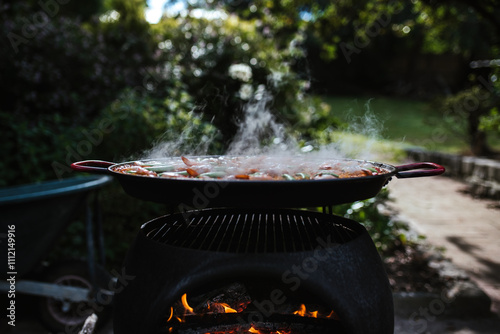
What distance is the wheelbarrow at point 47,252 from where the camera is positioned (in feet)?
8.20

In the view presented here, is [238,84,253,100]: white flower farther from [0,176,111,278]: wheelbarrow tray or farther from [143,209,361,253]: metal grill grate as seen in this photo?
[143,209,361,253]: metal grill grate

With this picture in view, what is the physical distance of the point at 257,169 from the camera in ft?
5.64

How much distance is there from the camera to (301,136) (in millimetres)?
5633

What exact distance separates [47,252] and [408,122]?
50.6 ft

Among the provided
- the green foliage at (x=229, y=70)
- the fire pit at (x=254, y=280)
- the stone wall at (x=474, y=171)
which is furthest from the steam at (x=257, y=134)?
the stone wall at (x=474, y=171)

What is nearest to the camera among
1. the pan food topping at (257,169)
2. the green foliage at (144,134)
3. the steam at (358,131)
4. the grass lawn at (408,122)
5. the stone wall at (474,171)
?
the pan food topping at (257,169)

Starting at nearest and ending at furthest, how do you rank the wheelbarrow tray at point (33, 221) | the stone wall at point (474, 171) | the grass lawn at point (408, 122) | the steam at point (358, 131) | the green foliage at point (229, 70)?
the wheelbarrow tray at point (33, 221) < the steam at point (358, 131) < the green foliage at point (229, 70) < the stone wall at point (474, 171) < the grass lawn at point (408, 122)

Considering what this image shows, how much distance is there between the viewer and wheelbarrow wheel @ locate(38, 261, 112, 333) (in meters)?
2.86

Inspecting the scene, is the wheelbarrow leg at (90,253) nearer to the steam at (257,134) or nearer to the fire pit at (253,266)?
the fire pit at (253,266)

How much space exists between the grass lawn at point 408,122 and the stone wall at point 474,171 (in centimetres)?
103

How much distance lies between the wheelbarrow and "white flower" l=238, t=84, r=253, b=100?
2.42 m

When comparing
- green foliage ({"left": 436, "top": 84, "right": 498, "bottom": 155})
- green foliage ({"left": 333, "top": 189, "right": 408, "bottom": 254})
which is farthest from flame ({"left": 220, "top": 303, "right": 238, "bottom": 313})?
green foliage ({"left": 436, "top": 84, "right": 498, "bottom": 155})

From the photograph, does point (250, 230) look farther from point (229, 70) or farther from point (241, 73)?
point (229, 70)

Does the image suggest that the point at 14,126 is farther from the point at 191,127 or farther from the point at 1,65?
the point at 1,65
